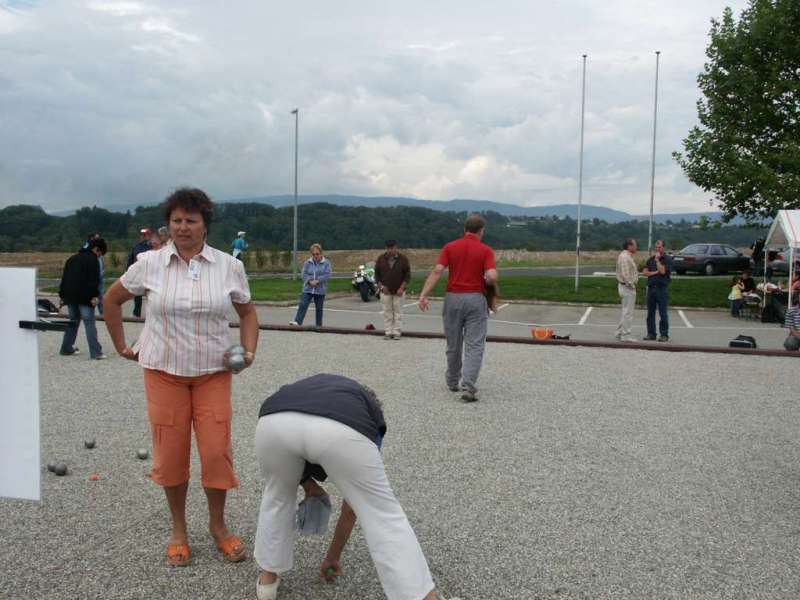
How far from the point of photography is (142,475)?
19.0 ft

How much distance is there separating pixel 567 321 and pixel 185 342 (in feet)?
53.4

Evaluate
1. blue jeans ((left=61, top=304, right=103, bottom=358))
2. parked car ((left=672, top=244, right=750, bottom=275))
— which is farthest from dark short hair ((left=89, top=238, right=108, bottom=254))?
parked car ((left=672, top=244, right=750, bottom=275))

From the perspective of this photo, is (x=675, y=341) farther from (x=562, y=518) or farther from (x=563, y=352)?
(x=562, y=518)

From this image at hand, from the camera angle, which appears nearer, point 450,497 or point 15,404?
point 15,404

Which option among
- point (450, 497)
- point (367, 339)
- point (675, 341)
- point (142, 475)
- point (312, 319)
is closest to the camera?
point (450, 497)

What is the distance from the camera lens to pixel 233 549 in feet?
13.7

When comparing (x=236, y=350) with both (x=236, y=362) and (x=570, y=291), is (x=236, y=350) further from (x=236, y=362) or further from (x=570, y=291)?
(x=570, y=291)

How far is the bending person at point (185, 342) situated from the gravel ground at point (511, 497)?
1.89 feet

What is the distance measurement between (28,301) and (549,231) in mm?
106907

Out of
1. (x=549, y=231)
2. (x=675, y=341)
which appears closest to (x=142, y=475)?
(x=675, y=341)

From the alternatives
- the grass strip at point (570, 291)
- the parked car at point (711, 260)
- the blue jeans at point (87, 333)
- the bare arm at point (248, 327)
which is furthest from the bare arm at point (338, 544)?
the parked car at point (711, 260)

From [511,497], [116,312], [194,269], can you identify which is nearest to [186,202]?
[194,269]

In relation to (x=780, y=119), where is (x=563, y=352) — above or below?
below

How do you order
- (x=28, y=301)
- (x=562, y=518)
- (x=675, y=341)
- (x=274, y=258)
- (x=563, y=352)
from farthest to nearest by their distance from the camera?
(x=274, y=258), (x=675, y=341), (x=563, y=352), (x=562, y=518), (x=28, y=301)
